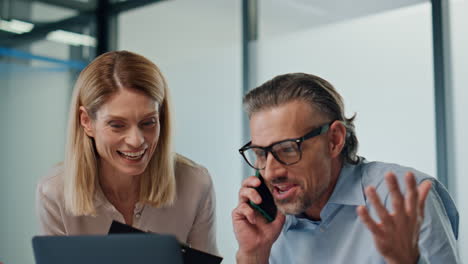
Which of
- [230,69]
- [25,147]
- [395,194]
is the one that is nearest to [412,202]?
[395,194]

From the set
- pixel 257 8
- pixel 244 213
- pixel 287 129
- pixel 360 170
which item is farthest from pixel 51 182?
pixel 257 8

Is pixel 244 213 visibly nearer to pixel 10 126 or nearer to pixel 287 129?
pixel 287 129

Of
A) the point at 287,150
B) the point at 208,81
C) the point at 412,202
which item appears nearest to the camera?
the point at 412,202

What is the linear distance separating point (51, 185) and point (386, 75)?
7.82 ft

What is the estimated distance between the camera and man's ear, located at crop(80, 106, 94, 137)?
2021mm

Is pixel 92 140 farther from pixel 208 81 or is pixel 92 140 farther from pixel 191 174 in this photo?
pixel 208 81

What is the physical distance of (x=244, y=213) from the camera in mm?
1679

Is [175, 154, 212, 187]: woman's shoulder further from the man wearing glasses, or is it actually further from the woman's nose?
the man wearing glasses

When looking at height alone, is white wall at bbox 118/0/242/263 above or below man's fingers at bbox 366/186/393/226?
above

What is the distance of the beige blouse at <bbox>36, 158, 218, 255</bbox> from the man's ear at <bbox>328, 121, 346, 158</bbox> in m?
0.67

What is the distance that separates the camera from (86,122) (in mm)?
2041

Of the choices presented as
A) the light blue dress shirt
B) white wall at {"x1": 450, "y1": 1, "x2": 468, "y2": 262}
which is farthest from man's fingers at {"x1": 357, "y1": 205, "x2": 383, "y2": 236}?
white wall at {"x1": 450, "y1": 1, "x2": 468, "y2": 262}

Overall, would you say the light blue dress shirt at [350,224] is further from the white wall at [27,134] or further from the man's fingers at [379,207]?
the white wall at [27,134]

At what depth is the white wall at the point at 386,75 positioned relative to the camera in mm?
3500
